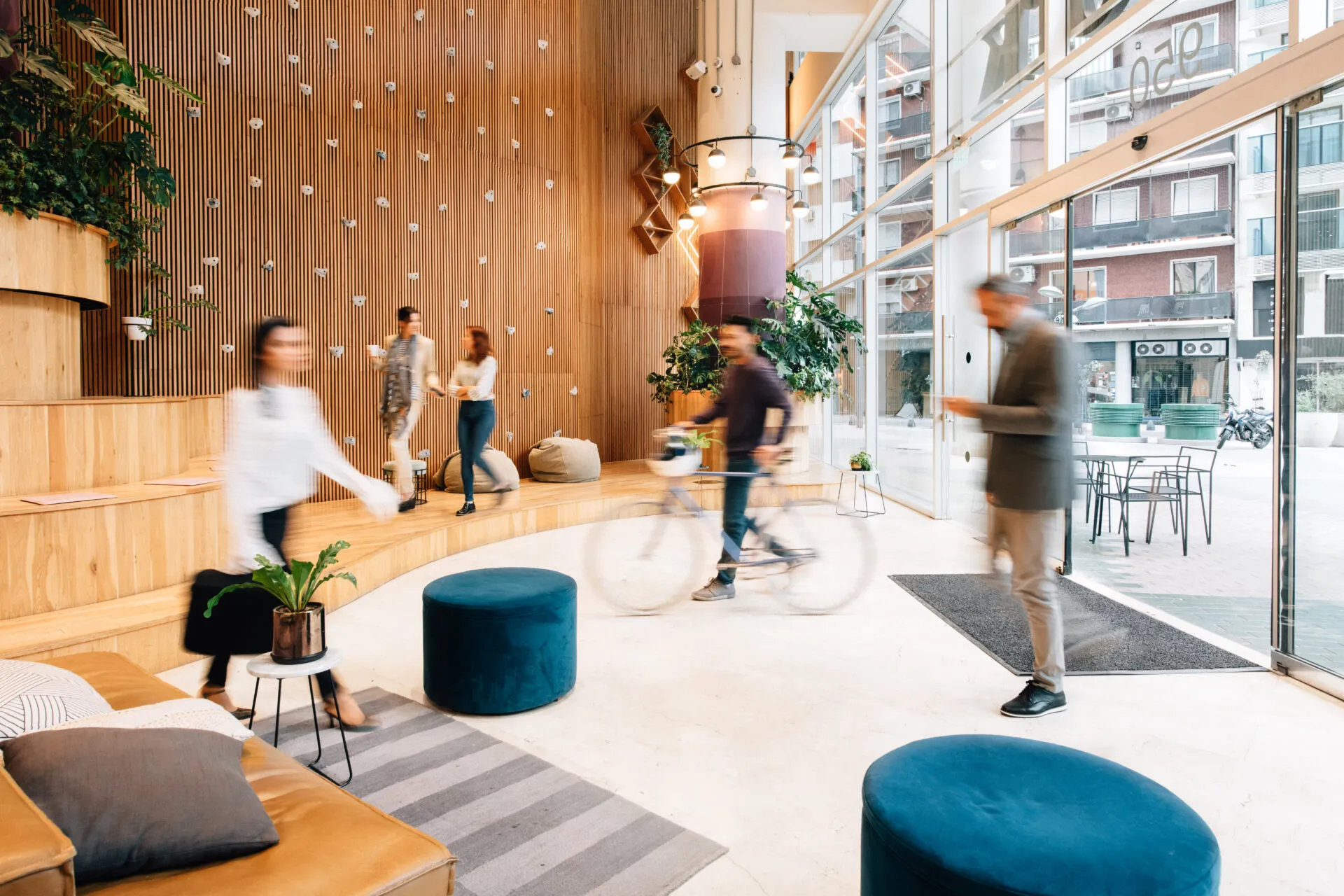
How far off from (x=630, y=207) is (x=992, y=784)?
34.3 feet

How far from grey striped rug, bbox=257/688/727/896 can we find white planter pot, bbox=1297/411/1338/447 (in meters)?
3.10

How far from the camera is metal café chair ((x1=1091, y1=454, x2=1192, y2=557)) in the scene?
520 cm

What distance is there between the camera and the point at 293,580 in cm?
264

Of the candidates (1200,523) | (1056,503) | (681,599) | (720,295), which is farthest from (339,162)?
(1200,523)

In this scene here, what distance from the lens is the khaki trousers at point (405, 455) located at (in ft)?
21.9

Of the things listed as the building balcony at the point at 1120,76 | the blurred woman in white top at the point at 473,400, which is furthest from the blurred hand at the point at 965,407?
the blurred woman in white top at the point at 473,400

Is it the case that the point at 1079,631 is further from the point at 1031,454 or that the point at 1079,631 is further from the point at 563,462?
the point at 563,462

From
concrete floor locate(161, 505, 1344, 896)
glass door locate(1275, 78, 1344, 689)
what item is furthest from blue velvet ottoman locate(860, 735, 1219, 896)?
glass door locate(1275, 78, 1344, 689)

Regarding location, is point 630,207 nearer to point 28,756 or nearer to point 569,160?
point 569,160

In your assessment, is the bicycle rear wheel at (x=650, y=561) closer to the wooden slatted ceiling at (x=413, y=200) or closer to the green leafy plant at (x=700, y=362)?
the wooden slatted ceiling at (x=413, y=200)

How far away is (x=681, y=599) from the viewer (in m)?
5.25

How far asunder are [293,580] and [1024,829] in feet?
7.07

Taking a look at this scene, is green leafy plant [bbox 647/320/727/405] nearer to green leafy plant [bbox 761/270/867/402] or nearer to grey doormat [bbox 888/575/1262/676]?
green leafy plant [bbox 761/270/867/402]

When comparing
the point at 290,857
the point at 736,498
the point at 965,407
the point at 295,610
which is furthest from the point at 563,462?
the point at 290,857
